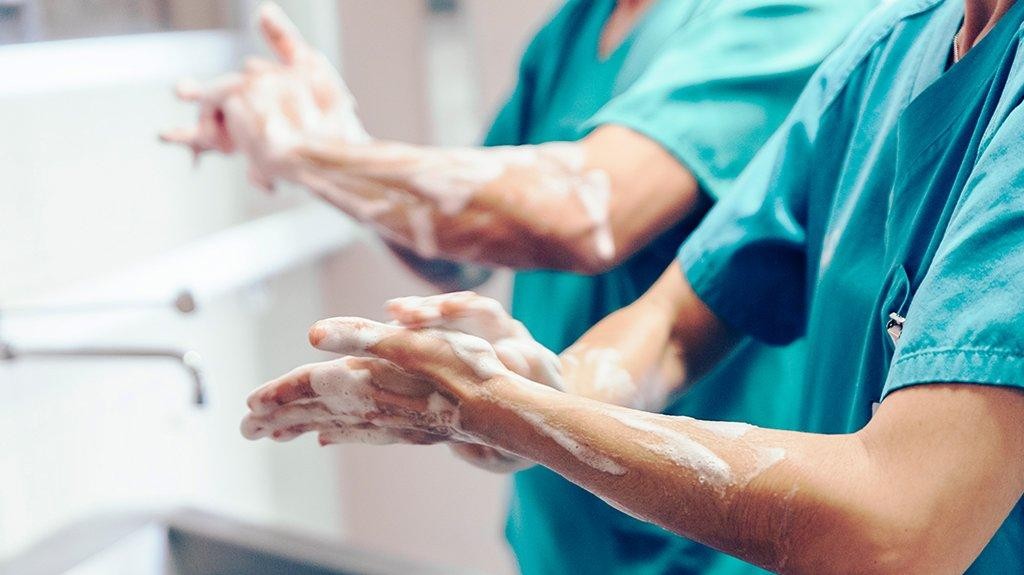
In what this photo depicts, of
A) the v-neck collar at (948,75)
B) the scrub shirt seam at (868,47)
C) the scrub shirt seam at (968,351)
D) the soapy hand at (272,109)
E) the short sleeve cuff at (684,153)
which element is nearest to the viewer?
the scrub shirt seam at (968,351)

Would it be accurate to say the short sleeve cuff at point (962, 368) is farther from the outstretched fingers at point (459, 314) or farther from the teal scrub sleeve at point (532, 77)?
the teal scrub sleeve at point (532, 77)

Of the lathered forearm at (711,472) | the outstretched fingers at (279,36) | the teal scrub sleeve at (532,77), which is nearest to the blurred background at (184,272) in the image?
the outstretched fingers at (279,36)

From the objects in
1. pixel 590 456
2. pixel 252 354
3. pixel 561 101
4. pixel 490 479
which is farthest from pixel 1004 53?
pixel 490 479

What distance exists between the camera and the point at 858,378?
1.92ft

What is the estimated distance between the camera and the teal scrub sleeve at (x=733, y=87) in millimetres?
790

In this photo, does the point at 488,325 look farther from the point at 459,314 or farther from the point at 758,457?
the point at 758,457

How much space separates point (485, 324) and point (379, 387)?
0.24ft

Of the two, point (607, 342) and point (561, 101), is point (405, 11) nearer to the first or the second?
point (561, 101)

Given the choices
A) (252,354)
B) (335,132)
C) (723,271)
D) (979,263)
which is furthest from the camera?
(252,354)

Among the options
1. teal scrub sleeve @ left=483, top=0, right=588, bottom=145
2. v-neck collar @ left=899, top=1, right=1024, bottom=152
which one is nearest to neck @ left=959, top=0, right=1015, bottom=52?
v-neck collar @ left=899, top=1, right=1024, bottom=152

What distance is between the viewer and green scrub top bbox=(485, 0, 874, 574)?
794 mm

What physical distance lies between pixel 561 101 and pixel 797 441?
590 mm

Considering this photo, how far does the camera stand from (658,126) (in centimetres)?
79

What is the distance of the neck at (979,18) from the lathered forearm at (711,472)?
0.24m
